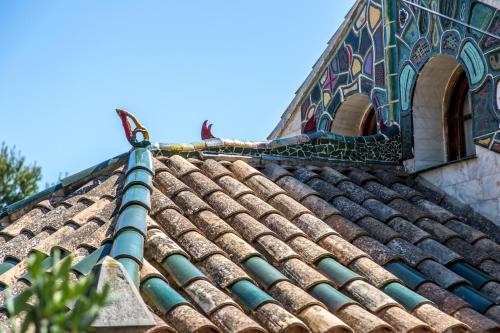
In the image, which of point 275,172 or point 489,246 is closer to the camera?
point 489,246

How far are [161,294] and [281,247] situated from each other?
145 cm

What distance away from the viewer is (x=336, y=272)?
6410 millimetres

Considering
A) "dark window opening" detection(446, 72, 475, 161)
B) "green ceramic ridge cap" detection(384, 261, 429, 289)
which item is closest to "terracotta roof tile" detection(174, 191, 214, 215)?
"green ceramic ridge cap" detection(384, 261, 429, 289)

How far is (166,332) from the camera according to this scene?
4.93 metres

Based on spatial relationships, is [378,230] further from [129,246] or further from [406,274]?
[129,246]

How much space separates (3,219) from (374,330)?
4.16 metres

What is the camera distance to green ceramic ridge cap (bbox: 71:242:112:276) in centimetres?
557

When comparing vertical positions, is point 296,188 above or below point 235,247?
above

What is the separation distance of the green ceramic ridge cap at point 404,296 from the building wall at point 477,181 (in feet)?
7.20

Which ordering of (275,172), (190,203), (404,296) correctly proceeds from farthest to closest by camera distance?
(275,172) → (190,203) → (404,296)

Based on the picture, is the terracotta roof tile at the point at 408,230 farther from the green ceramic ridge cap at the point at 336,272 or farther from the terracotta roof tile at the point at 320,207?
the green ceramic ridge cap at the point at 336,272

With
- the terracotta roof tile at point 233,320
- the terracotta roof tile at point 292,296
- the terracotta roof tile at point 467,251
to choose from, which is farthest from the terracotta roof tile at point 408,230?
the terracotta roof tile at point 233,320

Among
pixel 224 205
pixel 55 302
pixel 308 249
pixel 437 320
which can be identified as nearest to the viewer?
pixel 55 302

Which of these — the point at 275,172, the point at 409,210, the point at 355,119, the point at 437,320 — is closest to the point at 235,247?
the point at 437,320
